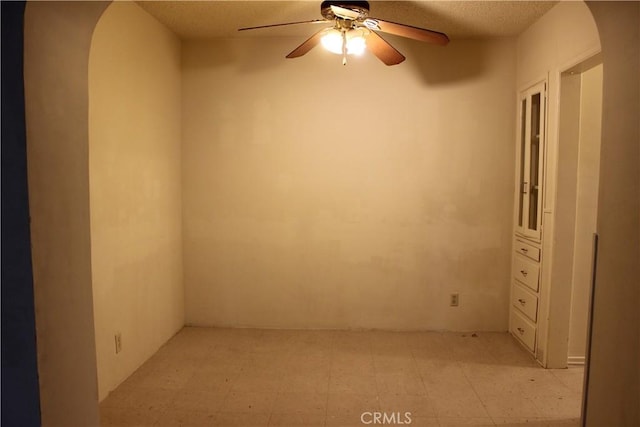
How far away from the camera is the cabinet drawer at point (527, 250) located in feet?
10.7

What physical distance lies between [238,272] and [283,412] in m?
1.62

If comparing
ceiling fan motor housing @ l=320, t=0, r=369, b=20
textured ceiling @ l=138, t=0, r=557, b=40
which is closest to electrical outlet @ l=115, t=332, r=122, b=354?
textured ceiling @ l=138, t=0, r=557, b=40

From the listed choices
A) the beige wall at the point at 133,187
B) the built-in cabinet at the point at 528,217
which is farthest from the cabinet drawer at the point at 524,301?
the beige wall at the point at 133,187

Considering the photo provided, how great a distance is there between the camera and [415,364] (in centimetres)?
320

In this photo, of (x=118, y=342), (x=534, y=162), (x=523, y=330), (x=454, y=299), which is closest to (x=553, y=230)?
(x=534, y=162)

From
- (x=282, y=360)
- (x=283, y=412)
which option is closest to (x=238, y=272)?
(x=282, y=360)

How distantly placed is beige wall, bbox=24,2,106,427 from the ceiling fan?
48.5 inches

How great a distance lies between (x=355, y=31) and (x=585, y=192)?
1.92m

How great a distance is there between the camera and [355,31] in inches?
102

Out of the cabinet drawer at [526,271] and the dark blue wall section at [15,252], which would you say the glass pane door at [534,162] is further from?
the dark blue wall section at [15,252]

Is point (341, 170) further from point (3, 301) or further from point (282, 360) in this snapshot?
point (3, 301)

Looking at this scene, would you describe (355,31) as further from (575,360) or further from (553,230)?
(575,360)

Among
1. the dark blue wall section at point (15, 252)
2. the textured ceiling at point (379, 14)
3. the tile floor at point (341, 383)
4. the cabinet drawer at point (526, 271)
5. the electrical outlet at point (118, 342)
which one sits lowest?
the tile floor at point (341, 383)
